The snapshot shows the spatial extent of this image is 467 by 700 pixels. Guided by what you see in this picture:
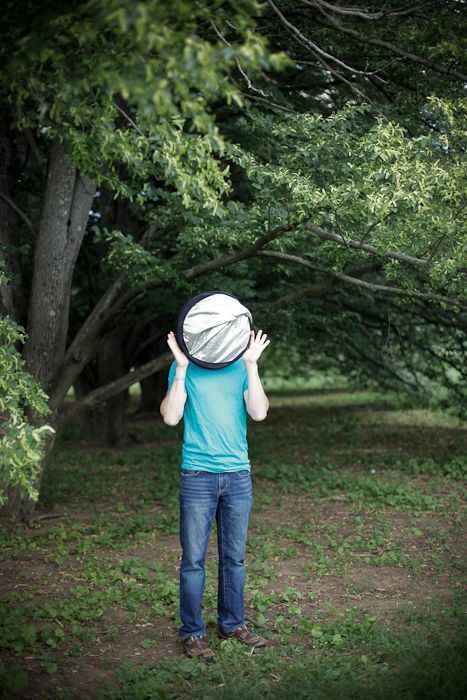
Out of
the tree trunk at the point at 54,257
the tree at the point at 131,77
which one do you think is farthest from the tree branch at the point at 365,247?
the tree trunk at the point at 54,257

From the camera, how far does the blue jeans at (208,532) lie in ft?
15.9

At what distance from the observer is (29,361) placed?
28.1 ft

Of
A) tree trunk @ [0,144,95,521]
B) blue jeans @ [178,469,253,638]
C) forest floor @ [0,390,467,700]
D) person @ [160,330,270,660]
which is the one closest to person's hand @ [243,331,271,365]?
person @ [160,330,270,660]

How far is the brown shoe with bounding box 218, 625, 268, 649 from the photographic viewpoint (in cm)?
507

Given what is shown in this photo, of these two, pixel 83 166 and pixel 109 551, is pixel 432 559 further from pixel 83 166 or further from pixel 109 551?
pixel 83 166

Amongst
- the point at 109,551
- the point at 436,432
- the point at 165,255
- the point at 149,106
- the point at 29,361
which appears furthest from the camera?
the point at 436,432

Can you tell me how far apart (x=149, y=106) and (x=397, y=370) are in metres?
15.2

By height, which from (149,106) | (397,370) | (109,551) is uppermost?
(149,106)

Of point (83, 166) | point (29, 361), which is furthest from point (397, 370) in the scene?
point (83, 166)

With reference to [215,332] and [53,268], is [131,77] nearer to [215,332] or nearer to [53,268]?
[215,332]

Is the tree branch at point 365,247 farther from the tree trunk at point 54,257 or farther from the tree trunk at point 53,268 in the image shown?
the tree trunk at point 54,257

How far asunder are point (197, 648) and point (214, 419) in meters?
1.40

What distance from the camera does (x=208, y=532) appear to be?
16.2 ft

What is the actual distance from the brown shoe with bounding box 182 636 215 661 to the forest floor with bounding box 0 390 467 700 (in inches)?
2.8
